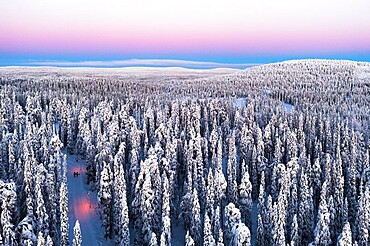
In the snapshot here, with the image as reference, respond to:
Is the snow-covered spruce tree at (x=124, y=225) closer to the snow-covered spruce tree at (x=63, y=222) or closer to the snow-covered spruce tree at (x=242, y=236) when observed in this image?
the snow-covered spruce tree at (x=63, y=222)

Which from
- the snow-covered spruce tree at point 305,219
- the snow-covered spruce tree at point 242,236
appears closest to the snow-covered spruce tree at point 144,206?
the snow-covered spruce tree at point 242,236

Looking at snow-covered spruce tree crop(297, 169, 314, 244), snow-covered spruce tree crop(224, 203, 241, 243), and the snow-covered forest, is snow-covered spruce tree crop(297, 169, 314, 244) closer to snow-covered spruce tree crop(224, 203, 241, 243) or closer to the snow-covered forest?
the snow-covered forest

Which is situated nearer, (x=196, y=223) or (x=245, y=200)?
(x=196, y=223)

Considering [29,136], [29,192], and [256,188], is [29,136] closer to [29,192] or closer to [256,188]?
[29,192]

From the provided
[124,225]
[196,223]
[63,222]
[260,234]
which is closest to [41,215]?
[63,222]

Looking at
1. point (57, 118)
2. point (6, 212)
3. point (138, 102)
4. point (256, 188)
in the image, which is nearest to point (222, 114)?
point (138, 102)

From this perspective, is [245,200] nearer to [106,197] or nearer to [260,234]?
[260,234]
